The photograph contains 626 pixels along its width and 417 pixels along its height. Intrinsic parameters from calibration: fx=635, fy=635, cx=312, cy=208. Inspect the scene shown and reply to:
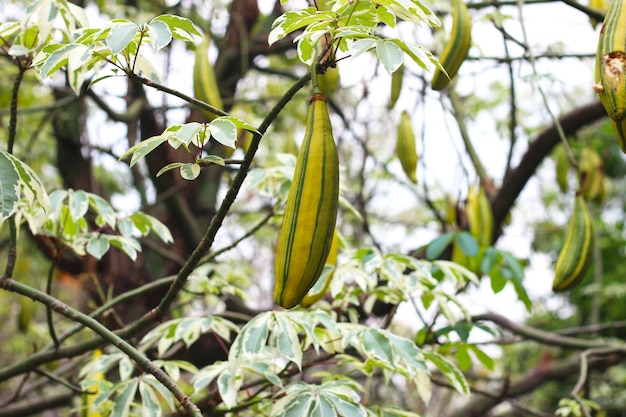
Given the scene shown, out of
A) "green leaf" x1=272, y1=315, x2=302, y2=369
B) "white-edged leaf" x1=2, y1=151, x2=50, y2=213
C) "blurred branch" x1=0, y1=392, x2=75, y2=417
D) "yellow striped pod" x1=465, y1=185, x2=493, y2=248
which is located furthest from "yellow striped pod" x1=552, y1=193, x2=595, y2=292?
"blurred branch" x1=0, y1=392, x2=75, y2=417

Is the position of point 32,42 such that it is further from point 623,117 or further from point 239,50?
point 239,50

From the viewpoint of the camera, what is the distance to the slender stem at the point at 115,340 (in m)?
0.84

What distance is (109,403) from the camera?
1362 millimetres

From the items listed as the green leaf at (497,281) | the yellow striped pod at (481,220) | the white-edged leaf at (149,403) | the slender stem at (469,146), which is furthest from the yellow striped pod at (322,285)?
the slender stem at (469,146)

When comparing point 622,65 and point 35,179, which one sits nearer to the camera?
point 622,65

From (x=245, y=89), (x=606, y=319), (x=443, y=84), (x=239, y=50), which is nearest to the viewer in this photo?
(x=443, y=84)

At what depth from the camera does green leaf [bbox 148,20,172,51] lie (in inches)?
34.5

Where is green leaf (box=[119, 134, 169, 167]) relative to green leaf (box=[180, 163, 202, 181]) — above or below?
above

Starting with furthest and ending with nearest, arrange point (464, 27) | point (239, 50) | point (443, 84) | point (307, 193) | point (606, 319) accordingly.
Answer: point (606, 319)
point (239, 50)
point (464, 27)
point (443, 84)
point (307, 193)

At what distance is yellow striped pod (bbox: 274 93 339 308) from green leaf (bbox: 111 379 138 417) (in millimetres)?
565

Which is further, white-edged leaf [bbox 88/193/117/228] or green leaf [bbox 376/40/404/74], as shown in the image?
white-edged leaf [bbox 88/193/117/228]

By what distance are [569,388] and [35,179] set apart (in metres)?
4.82

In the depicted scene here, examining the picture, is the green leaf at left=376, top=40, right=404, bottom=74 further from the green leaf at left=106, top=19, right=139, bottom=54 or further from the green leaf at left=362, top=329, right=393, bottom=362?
the green leaf at left=362, top=329, right=393, bottom=362

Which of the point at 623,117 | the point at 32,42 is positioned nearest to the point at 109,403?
the point at 32,42
